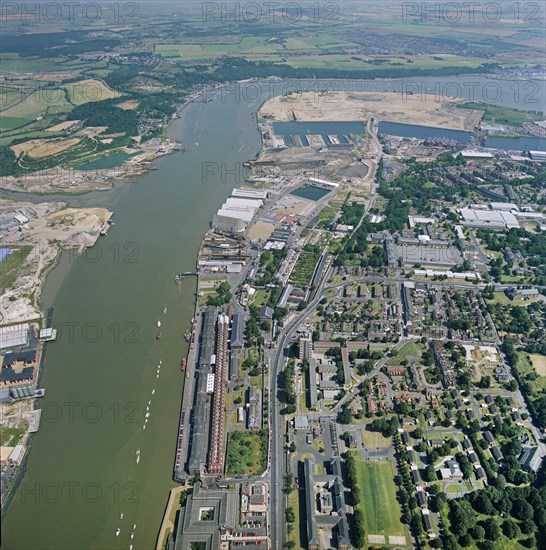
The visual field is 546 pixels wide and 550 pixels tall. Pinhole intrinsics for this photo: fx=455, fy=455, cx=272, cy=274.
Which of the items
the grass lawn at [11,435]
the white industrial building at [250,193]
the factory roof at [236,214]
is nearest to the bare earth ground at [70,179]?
the white industrial building at [250,193]

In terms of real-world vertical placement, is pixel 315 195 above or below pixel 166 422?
above

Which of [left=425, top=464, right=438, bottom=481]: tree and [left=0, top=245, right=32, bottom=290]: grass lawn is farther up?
Answer: [left=0, top=245, right=32, bottom=290]: grass lawn

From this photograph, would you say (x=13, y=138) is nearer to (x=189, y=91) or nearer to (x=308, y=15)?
(x=189, y=91)

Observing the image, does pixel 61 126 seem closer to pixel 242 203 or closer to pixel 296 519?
pixel 242 203

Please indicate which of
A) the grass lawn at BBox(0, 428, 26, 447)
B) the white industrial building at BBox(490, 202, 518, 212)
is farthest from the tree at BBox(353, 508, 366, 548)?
the white industrial building at BBox(490, 202, 518, 212)

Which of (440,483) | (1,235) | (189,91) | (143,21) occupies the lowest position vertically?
(440,483)

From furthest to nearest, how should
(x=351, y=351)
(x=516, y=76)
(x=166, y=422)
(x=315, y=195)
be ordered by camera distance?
1. (x=516, y=76)
2. (x=315, y=195)
3. (x=351, y=351)
4. (x=166, y=422)

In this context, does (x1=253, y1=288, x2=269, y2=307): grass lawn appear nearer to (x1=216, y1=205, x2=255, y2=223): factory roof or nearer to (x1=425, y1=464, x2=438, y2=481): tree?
(x1=216, y1=205, x2=255, y2=223): factory roof

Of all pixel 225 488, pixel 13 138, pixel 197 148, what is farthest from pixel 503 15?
pixel 225 488
